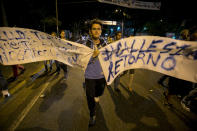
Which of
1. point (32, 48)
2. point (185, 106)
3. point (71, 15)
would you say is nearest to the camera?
point (32, 48)

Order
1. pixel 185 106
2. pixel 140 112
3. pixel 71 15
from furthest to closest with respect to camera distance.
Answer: pixel 71 15, pixel 185 106, pixel 140 112

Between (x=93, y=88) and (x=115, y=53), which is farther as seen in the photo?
(x=93, y=88)

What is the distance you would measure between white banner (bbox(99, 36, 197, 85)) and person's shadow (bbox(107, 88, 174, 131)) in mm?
1244

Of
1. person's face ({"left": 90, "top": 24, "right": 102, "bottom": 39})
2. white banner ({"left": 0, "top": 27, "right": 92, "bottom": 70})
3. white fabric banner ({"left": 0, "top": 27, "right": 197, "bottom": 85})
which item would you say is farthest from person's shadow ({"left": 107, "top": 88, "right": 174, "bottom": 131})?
person's face ({"left": 90, "top": 24, "right": 102, "bottom": 39})

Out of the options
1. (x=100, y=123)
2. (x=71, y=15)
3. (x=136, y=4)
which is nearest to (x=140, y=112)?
(x=100, y=123)

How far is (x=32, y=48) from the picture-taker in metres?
2.53

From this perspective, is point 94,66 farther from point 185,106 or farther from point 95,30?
point 185,106

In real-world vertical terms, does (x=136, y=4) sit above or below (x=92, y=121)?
above

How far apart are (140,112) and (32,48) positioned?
120 inches

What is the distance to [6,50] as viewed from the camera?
8.23 ft

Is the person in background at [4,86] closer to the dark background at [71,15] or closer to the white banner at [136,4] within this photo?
the white banner at [136,4]

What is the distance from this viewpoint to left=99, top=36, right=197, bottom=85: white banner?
76.7 inches

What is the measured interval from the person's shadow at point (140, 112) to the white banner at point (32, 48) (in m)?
1.68

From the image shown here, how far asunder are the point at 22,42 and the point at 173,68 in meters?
3.04
